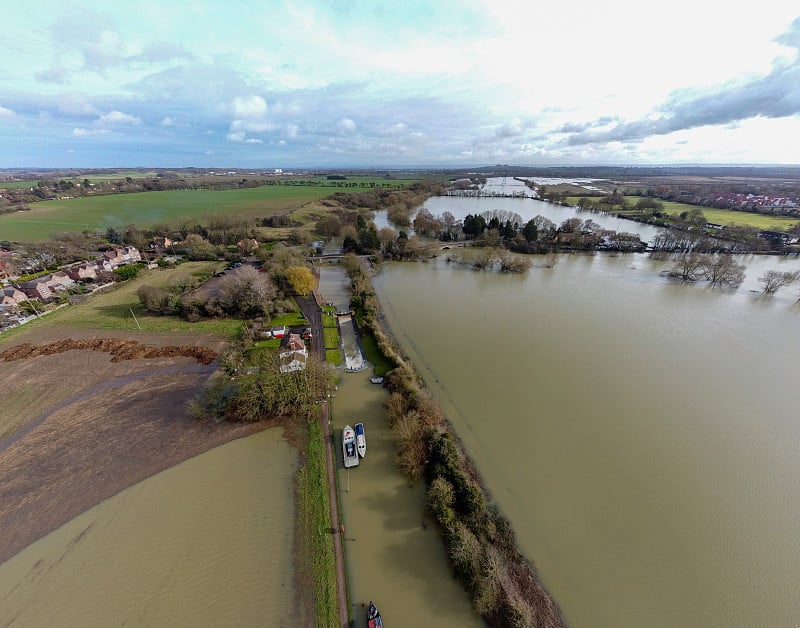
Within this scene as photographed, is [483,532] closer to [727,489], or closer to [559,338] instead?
[727,489]

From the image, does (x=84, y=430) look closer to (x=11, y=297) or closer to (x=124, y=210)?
(x=11, y=297)

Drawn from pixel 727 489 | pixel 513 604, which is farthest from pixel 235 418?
pixel 727 489

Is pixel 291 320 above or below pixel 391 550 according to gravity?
above

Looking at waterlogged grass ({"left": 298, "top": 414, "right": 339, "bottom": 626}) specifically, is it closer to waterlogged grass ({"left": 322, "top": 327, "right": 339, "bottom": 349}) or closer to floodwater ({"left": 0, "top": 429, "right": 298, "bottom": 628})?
floodwater ({"left": 0, "top": 429, "right": 298, "bottom": 628})

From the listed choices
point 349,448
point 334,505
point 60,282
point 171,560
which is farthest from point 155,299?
point 334,505

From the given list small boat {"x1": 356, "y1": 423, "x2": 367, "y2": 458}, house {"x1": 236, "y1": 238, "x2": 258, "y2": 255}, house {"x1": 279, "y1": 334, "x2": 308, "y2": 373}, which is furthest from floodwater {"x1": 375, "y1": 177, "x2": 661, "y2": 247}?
small boat {"x1": 356, "y1": 423, "x2": 367, "y2": 458}

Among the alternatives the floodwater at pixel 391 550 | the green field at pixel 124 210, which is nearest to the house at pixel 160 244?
the green field at pixel 124 210
